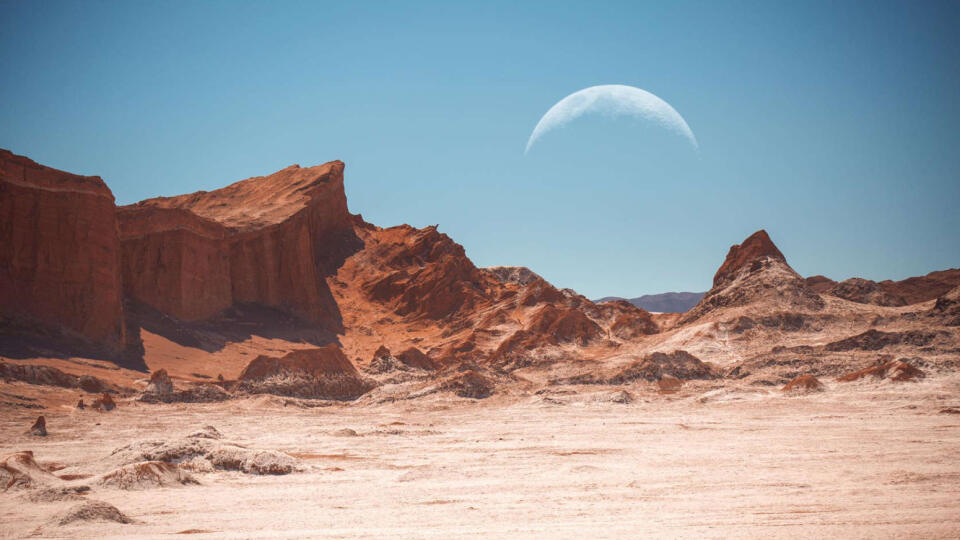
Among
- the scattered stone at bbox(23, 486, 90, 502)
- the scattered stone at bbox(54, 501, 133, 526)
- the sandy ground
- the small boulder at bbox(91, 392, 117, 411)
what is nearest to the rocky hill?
the small boulder at bbox(91, 392, 117, 411)

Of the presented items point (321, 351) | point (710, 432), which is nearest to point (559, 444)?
point (710, 432)

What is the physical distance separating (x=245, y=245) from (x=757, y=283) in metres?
36.1

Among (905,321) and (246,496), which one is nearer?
(246,496)

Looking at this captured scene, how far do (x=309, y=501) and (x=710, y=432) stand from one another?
12.8 meters

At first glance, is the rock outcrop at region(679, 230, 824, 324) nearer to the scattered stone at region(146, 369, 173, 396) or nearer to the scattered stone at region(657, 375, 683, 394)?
the scattered stone at region(657, 375, 683, 394)

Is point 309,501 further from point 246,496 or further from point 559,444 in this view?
point 559,444

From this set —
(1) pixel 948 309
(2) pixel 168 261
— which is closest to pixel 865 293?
(1) pixel 948 309

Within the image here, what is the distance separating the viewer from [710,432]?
2034 cm

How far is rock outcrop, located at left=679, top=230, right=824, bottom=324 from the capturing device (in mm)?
45688

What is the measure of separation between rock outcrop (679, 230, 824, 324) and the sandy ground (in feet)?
64.2

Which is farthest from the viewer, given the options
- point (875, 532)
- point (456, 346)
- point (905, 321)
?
point (456, 346)

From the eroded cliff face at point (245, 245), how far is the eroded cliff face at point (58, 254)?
7.24m

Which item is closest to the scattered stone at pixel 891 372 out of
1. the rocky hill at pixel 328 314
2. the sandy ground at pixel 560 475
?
the rocky hill at pixel 328 314

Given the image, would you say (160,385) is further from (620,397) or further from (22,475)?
(22,475)
